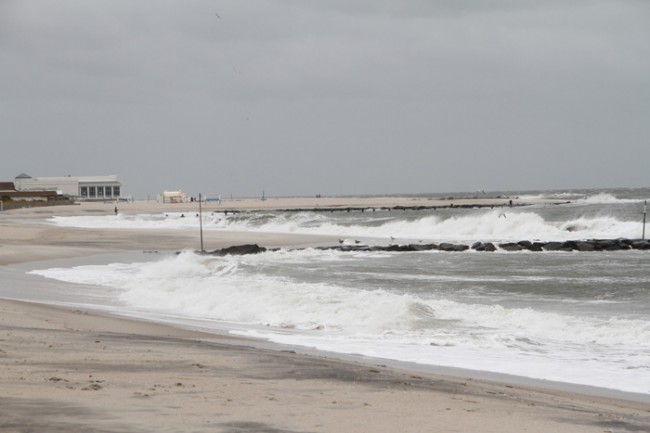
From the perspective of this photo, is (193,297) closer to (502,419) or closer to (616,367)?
(616,367)

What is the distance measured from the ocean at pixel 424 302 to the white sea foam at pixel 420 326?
27mm

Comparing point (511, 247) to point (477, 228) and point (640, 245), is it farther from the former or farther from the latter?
point (477, 228)

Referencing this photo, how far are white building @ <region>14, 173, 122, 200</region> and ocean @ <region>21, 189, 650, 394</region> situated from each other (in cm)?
13972

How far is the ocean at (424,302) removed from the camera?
540 inches

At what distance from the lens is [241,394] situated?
26.6 feet

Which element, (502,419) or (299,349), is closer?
(502,419)

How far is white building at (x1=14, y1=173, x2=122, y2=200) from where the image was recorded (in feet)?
561

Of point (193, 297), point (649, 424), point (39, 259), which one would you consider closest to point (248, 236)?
point (39, 259)

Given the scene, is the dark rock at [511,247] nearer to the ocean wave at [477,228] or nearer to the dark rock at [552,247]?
Answer: the dark rock at [552,247]

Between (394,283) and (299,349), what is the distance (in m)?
12.3

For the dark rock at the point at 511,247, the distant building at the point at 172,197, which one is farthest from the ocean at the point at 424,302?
the distant building at the point at 172,197

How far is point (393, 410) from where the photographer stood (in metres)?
7.82

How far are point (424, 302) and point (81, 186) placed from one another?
163 meters

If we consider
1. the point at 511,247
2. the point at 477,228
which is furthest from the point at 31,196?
the point at 511,247
